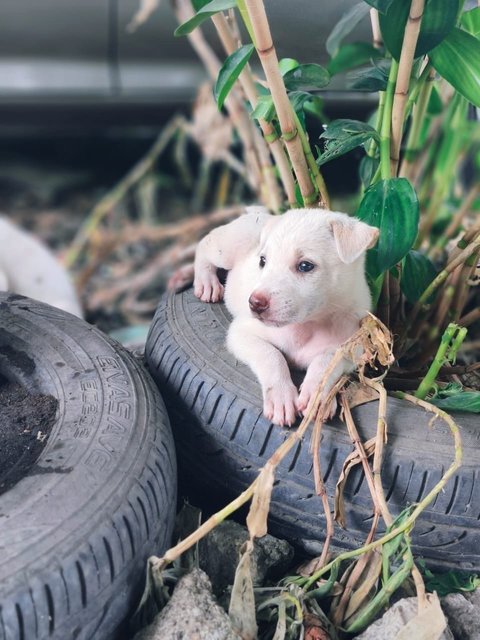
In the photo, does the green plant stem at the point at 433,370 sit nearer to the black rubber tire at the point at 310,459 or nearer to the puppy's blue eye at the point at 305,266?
the black rubber tire at the point at 310,459

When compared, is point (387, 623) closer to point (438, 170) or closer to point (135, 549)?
point (135, 549)

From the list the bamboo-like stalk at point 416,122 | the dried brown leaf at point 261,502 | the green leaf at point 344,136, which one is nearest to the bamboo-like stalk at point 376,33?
the bamboo-like stalk at point 416,122

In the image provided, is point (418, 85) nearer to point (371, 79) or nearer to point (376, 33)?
point (371, 79)

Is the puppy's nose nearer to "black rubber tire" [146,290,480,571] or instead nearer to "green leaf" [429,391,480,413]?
"black rubber tire" [146,290,480,571]

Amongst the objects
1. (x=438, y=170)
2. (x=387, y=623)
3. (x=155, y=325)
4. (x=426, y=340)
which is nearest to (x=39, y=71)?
(x=438, y=170)

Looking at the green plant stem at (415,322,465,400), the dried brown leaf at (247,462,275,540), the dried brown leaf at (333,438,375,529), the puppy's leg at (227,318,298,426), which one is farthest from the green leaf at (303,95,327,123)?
the dried brown leaf at (247,462,275,540)
